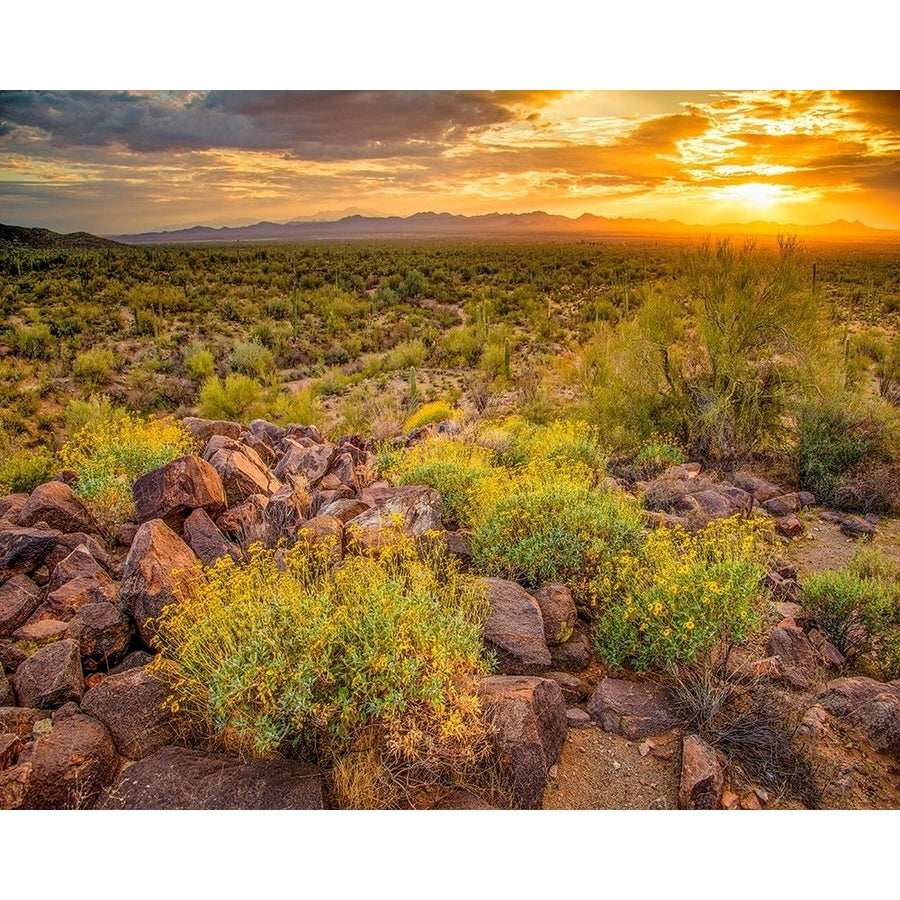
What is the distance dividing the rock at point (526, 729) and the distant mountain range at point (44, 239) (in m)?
8.32

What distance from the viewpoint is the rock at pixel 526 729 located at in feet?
10.4

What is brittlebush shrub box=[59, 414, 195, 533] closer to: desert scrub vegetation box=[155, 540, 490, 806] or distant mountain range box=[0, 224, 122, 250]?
desert scrub vegetation box=[155, 540, 490, 806]

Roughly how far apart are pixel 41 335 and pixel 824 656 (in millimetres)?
14800

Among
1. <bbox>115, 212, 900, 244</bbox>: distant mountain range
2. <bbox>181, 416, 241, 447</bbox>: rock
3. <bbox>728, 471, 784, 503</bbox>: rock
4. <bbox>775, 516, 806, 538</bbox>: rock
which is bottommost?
<bbox>775, 516, 806, 538</bbox>: rock

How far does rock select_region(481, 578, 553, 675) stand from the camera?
3836 mm

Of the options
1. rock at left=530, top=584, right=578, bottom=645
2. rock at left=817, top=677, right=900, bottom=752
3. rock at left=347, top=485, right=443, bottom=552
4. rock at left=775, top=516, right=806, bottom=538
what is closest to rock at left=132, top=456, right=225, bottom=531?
rock at left=347, top=485, right=443, bottom=552

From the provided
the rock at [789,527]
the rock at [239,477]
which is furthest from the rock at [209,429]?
the rock at [789,527]

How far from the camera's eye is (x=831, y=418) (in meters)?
7.77

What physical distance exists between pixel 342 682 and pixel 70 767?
1.34 meters

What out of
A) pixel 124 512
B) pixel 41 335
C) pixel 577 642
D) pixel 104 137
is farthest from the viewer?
pixel 41 335

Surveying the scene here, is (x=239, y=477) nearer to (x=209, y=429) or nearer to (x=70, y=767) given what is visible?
(x=209, y=429)

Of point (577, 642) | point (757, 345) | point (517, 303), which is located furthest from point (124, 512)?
point (517, 303)

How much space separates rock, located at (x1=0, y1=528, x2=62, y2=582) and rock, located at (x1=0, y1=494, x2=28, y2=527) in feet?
2.03
